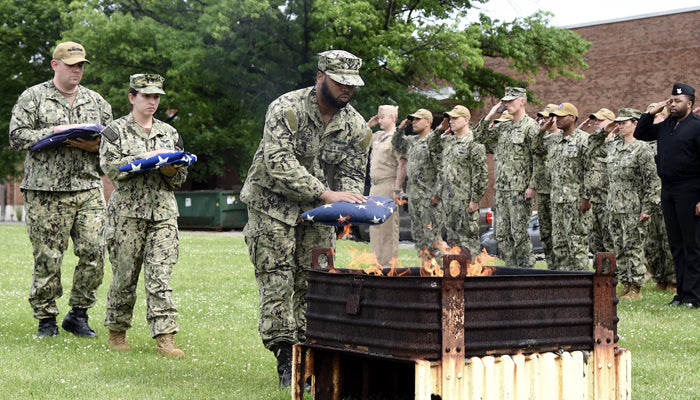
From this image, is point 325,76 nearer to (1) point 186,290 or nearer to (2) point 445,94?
(1) point 186,290

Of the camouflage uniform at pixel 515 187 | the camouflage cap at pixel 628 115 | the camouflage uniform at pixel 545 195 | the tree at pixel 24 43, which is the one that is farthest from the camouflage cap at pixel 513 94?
the tree at pixel 24 43

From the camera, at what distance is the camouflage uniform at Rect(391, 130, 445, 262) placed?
13789 mm

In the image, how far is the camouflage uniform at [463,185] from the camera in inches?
497

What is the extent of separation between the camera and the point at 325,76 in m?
5.58

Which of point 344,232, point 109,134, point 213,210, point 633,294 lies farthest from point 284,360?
point 213,210

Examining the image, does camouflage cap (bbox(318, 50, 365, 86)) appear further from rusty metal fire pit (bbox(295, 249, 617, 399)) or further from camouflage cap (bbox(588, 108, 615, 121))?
camouflage cap (bbox(588, 108, 615, 121))

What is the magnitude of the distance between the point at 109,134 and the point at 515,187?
646cm

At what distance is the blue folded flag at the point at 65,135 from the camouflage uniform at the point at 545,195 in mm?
6880

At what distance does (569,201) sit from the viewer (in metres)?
11.4

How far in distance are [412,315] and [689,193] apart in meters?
6.50

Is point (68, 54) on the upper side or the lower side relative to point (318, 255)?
upper

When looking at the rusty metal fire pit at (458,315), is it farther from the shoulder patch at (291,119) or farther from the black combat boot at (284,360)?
the shoulder patch at (291,119)

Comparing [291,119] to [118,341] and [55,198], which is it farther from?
[55,198]

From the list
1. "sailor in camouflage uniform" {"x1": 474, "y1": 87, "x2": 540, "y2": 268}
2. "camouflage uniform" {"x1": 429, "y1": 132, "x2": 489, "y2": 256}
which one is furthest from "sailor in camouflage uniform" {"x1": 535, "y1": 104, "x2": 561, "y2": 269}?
"camouflage uniform" {"x1": 429, "y1": 132, "x2": 489, "y2": 256}
